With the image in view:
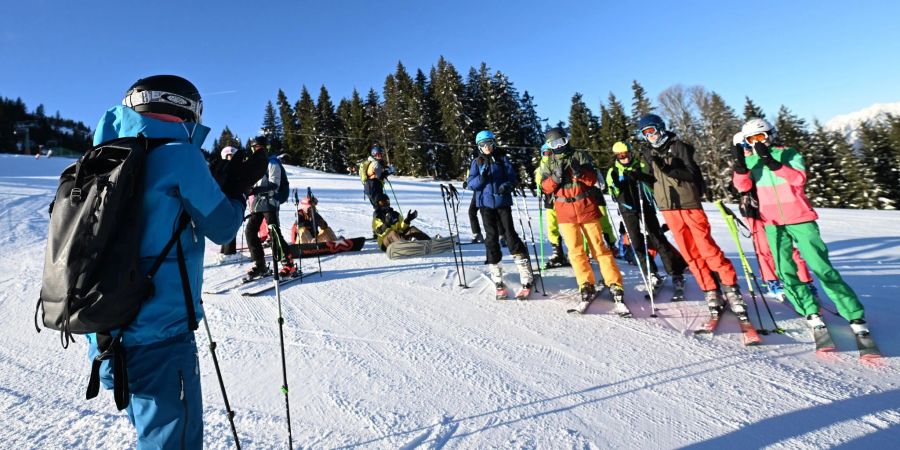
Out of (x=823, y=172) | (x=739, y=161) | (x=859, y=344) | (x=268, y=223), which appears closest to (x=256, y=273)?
(x=268, y=223)

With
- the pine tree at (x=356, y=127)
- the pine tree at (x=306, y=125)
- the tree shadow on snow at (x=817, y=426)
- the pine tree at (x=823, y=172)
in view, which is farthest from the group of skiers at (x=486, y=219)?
the pine tree at (x=306, y=125)

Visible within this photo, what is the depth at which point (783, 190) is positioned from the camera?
4281 millimetres

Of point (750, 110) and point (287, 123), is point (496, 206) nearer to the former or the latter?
point (750, 110)

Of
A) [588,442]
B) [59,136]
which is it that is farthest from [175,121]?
[59,136]

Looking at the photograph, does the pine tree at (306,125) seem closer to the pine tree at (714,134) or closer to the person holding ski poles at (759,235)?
the pine tree at (714,134)

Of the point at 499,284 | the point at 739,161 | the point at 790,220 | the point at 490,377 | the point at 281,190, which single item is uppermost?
the point at 281,190

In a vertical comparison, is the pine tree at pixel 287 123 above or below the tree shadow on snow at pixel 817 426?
above

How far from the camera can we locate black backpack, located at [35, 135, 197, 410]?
1.63m

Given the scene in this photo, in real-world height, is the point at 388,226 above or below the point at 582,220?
above

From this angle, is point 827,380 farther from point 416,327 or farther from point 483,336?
point 416,327

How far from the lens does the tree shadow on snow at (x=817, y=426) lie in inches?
104

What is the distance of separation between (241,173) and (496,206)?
376 centimetres

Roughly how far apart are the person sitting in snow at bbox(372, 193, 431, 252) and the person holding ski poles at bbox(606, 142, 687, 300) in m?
4.08

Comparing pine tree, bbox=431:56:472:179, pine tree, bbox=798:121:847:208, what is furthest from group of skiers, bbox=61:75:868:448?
pine tree, bbox=431:56:472:179
